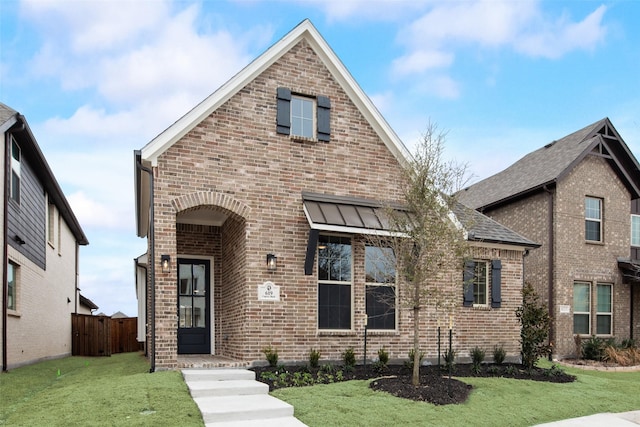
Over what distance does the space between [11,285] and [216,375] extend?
7440 mm

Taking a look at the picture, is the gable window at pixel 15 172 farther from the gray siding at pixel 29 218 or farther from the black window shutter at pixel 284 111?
the black window shutter at pixel 284 111

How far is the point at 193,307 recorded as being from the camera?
42.8 ft

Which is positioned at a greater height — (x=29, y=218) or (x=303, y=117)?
(x=303, y=117)

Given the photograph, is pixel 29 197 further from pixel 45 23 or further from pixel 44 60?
pixel 45 23

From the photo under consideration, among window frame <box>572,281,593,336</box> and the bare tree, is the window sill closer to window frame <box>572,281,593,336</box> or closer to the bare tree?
the bare tree

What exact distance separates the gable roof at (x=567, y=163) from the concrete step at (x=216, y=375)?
1154 centimetres

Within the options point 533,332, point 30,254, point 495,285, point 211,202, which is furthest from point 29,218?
point 533,332

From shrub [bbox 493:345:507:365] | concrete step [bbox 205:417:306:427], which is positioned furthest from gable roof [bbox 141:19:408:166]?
concrete step [bbox 205:417:306:427]

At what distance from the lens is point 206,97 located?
1095cm

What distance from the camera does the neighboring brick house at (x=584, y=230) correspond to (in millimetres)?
17781

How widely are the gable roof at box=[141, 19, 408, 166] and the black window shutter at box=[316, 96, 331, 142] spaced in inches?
25.2

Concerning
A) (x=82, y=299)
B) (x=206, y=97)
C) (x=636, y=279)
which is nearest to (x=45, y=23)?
(x=206, y=97)

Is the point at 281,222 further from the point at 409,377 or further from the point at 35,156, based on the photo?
the point at 35,156

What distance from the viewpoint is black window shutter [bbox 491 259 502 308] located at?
13484 millimetres
